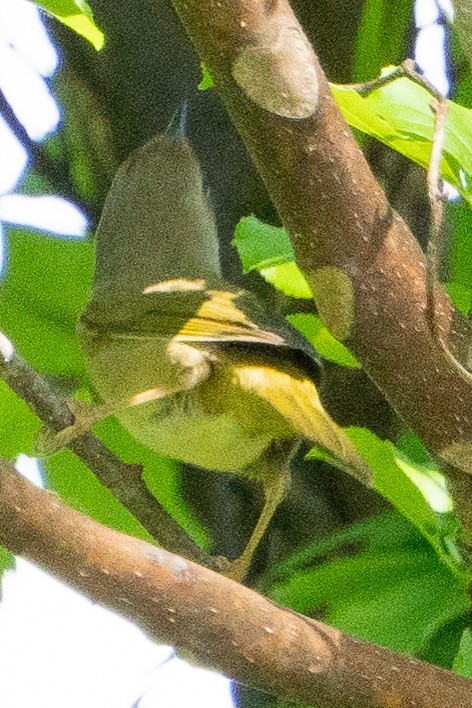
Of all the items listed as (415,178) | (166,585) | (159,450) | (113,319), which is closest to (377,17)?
(415,178)

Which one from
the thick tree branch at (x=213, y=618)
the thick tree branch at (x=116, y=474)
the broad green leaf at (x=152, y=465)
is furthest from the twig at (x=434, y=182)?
the broad green leaf at (x=152, y=465)

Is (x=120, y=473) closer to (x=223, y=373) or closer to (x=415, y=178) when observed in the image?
(x=223, y=373)

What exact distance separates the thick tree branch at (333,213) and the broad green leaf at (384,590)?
0.82 feet

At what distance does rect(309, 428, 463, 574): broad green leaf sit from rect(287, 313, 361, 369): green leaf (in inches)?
5.1

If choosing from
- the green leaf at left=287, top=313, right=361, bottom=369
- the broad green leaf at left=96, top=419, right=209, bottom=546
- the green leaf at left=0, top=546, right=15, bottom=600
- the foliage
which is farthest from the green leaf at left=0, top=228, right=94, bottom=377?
the green leaf at left=287, top=313, right=361, bottom=369

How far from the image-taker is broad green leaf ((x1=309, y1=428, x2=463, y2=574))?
117 cm

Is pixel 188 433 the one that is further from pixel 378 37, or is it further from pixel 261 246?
pixel 378 37

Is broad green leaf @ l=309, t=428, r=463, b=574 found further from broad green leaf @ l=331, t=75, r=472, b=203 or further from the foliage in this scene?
broad green leaf @ l=331, t=75, r=472, b=203

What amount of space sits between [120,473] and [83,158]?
0.84 metres

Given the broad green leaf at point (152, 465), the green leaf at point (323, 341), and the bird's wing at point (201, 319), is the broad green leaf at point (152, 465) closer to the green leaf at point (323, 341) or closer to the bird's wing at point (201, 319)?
the bird's wing at point (201, 319)

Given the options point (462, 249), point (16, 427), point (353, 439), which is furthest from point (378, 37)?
point (16, 427)

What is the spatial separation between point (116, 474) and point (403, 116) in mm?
534

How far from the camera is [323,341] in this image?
130cm

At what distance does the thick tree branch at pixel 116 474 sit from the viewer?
3.77ft
